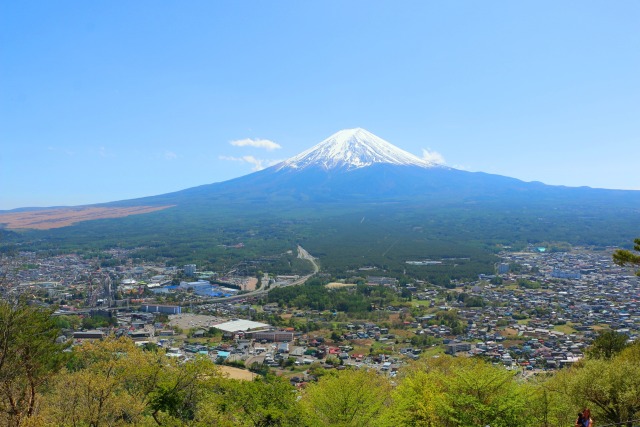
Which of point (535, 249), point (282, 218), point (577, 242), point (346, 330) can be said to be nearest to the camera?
point (346, 330)

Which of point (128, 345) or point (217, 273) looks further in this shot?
point (217, 273)

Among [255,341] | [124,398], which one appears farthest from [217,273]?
[124,398]

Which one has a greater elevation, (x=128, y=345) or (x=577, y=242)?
(x=128, y=345)

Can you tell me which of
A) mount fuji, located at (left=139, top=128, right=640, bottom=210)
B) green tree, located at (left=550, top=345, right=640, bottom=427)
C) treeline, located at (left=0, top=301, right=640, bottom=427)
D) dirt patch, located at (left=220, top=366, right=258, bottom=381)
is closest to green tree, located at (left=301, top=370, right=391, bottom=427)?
treeline, located at (left=0, top=301, right=640, bottom=427)

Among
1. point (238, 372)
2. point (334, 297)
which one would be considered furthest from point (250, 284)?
point (238, 372)

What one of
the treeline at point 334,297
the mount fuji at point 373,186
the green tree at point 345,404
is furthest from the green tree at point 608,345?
the mount fuji at point 373,186

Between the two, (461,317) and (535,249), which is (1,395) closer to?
(461,317)

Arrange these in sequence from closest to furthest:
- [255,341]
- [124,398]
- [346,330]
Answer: [124,398], [255,341], [346,330]
